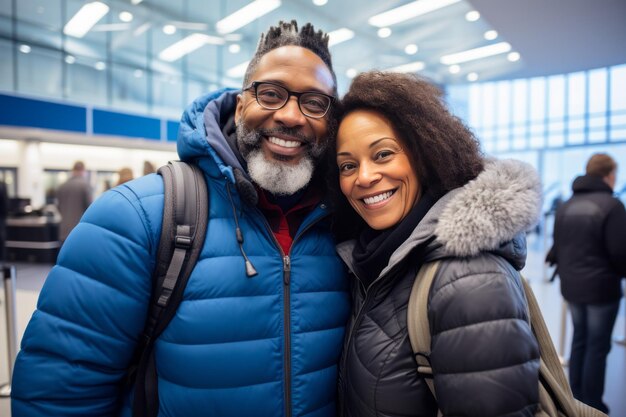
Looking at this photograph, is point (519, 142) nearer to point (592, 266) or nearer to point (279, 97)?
point (592, 266)

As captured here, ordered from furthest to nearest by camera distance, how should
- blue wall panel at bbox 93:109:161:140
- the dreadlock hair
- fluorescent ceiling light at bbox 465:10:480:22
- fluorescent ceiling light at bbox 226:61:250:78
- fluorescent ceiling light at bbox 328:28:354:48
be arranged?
1. fluorescent ceiling light at bbox 226:61:250:78
2. fluorescent ceiling light at bbox 328:28:354:48
3. blue wall panel at bbox 93:109:161:140
4. fluorescent ceiling light at bbox 465:10:480:22
5. the dreadlock hair

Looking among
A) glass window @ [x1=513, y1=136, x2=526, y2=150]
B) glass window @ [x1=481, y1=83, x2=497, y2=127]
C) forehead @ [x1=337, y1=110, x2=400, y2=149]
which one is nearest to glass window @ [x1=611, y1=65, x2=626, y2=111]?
glass window @ [x1=513, y1=136, x2=526, y2=150]

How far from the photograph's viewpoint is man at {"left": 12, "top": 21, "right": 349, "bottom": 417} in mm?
1093

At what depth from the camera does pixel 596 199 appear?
9.78 feet

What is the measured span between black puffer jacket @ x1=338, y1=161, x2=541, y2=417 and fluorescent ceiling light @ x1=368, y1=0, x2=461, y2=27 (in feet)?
32.9

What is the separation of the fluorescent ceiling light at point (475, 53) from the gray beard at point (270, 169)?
12.5m

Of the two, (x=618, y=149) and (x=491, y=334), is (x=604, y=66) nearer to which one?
(x=618, y=149)

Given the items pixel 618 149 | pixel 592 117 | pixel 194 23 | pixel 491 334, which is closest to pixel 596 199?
pixel 491 334

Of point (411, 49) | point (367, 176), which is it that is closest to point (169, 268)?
point (367, 176)

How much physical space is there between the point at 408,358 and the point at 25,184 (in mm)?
12934

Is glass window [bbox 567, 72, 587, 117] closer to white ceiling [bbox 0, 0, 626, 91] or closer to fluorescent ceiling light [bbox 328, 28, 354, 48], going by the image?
white ceiling [bbox 0, 0, 626, 91]

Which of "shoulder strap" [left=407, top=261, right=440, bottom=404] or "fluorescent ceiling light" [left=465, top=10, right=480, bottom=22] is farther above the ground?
"fluorescent ceiling light" [left=465, top=10, right=480, bottom=22]

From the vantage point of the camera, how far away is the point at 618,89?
1538cm

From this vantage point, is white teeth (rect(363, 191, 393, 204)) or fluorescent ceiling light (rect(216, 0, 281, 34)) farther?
fluorescent ceiling light (rect(216, 0, 281, 34))
